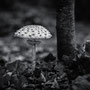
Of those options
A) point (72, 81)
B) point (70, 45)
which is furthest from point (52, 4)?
point (72, 81)

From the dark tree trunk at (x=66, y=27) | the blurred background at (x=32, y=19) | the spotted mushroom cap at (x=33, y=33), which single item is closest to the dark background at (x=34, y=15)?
the blurred background at (x=32, y=19)

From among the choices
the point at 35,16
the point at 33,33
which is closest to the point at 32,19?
the point at 35,16

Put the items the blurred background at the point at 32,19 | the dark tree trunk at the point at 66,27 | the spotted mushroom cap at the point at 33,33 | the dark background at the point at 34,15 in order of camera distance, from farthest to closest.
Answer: the dark background at the point at 34,15, the blurred background at the point at 32,19, the dark tree trunk at the point at 66,27, the spotted mushroom cap at the point at 33,33

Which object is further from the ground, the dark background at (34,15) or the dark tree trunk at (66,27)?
the dark background at (34,15)

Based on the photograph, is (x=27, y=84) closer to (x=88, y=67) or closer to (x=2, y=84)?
(x=2, y=84)

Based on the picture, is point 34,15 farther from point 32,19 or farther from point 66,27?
point 66,27

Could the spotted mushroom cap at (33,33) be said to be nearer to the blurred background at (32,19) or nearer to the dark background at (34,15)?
the blurred background at (32,19)

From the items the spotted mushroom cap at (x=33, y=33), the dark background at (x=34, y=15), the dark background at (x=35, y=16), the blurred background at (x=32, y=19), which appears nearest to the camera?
the spotted mushroom cap at (x=33, y=33)
